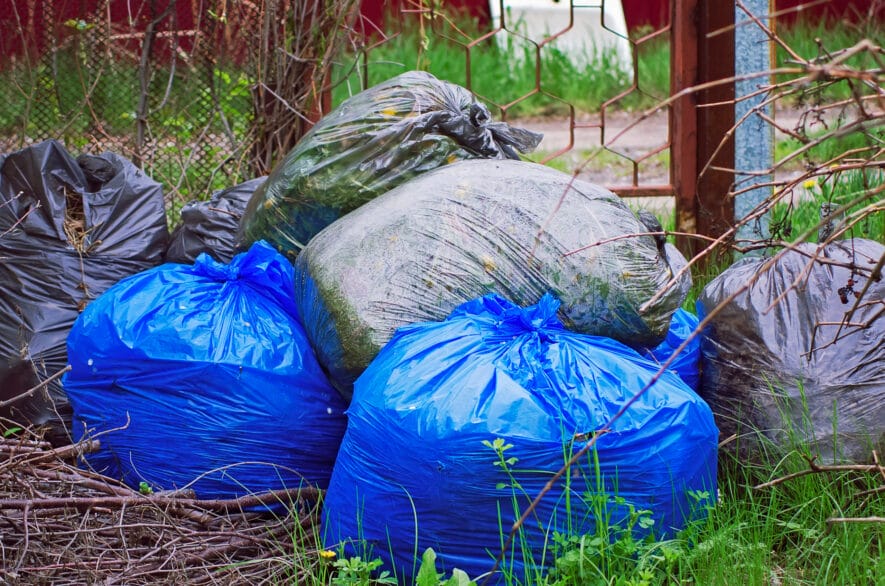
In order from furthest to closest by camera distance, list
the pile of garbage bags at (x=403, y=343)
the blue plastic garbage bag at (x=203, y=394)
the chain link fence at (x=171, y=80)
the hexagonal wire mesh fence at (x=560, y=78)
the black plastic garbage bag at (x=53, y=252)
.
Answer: the hexagonal wire mesh fence at (x=560, y=78)
the chain link fence at (x=171, y=80)
the black plastic garbage bag at (x=53, y=252)
the blue plastic garbage bag at (x=203, y=394)
the pile of garbage bags at (x=403, y=343)

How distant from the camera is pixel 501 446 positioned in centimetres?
180

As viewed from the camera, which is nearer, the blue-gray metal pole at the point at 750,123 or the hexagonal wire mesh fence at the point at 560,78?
the blue-gray metal pole at the point at 750,123

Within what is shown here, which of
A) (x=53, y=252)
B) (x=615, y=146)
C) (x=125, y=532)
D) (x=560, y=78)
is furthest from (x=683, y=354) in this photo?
(x=560, y=78)

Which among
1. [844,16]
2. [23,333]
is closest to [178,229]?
[23,333]

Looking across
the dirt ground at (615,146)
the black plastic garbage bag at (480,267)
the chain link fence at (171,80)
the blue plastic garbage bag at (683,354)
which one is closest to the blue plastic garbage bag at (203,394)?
the black plastic garbage bag at (480,267)

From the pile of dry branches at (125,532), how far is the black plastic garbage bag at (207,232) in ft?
2.72

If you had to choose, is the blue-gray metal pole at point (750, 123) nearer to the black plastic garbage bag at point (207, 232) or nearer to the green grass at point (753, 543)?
the green grass at point (753, 543)

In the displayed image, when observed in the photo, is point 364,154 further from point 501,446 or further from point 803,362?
point 803,362

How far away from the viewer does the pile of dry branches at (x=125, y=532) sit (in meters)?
2.02

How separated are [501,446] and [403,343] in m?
0.38

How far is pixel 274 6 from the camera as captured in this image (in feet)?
11.8

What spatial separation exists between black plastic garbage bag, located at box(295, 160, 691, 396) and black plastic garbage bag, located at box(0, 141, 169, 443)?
877 millimetres

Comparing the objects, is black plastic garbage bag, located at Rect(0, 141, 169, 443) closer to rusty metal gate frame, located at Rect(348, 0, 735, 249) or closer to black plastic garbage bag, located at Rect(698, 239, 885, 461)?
rusty metal gate frame, located at Rect(348, 0, 735, 249)

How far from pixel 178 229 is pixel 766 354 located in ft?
5.84
